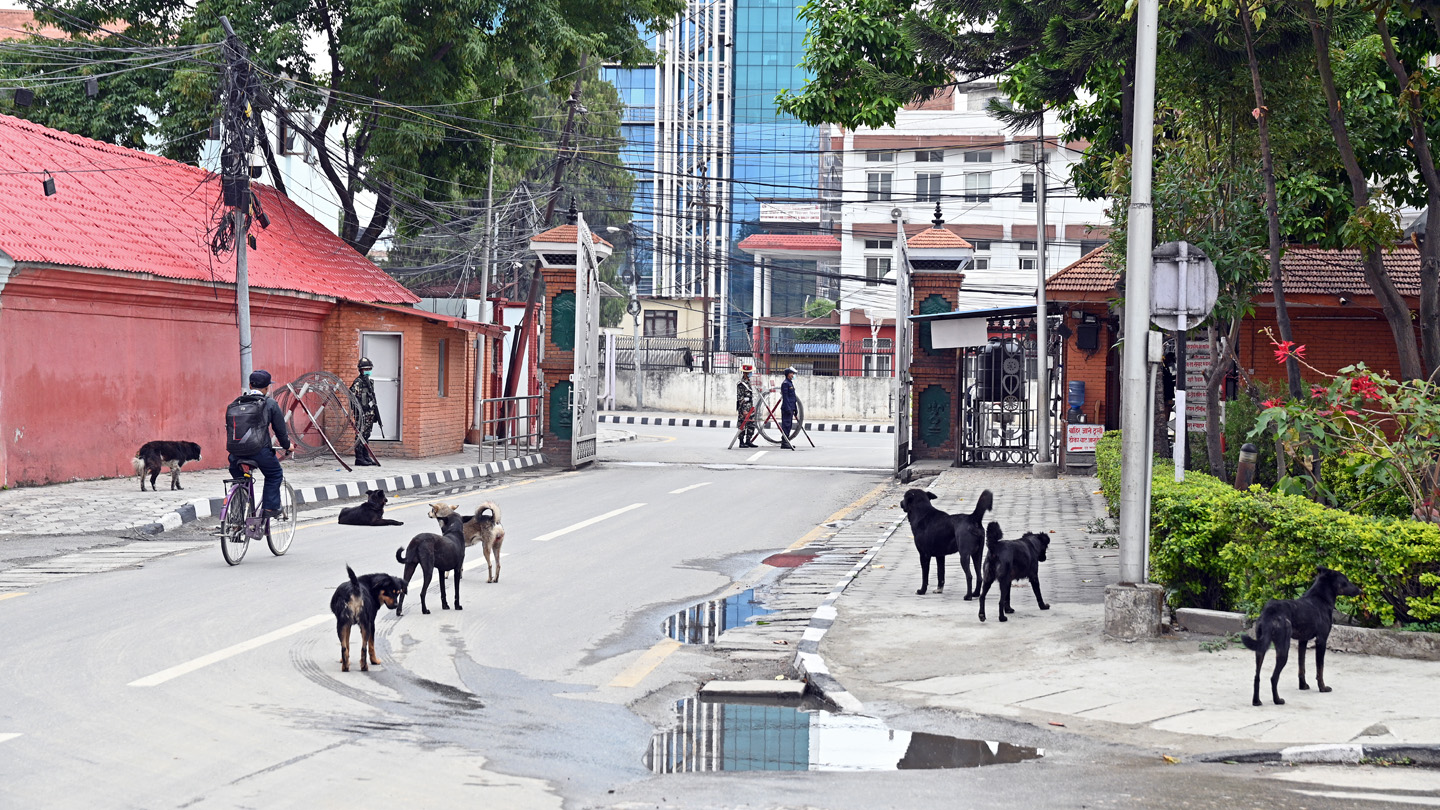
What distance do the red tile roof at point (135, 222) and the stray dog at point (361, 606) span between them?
35.7ft

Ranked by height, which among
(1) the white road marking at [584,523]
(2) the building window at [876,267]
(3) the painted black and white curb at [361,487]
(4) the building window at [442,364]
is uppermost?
(2) the building window at [876,267]

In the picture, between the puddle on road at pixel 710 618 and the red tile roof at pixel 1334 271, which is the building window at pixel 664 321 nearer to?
the red tile roof at pixel 1334 271

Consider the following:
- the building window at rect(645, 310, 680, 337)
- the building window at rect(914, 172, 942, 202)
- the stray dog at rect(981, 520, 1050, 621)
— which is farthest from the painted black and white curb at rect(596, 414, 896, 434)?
the stray dog at rect(981, 520, 1050, 621)

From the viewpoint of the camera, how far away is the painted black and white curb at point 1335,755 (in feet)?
20.2

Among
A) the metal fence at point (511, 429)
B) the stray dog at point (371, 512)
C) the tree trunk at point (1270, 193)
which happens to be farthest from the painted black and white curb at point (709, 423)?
the tree trunk at point (1270, 193)

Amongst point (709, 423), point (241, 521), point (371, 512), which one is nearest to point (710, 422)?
point (709, 423)

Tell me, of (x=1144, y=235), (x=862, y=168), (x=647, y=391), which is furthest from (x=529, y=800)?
(x=862, y=168)

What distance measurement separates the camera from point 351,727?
6.53m

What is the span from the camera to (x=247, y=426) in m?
12.2

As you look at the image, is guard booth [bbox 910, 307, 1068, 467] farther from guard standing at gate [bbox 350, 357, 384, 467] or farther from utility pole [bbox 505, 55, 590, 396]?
guard standing at gate [bbox 350, 357, 384, 467]

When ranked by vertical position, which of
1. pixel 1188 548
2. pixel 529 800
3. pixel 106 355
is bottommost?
pixel 529 800

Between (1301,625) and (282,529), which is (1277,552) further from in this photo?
(282,529)

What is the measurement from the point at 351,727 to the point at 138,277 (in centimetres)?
1402

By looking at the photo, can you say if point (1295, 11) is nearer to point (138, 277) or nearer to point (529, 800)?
point (529, 800)
